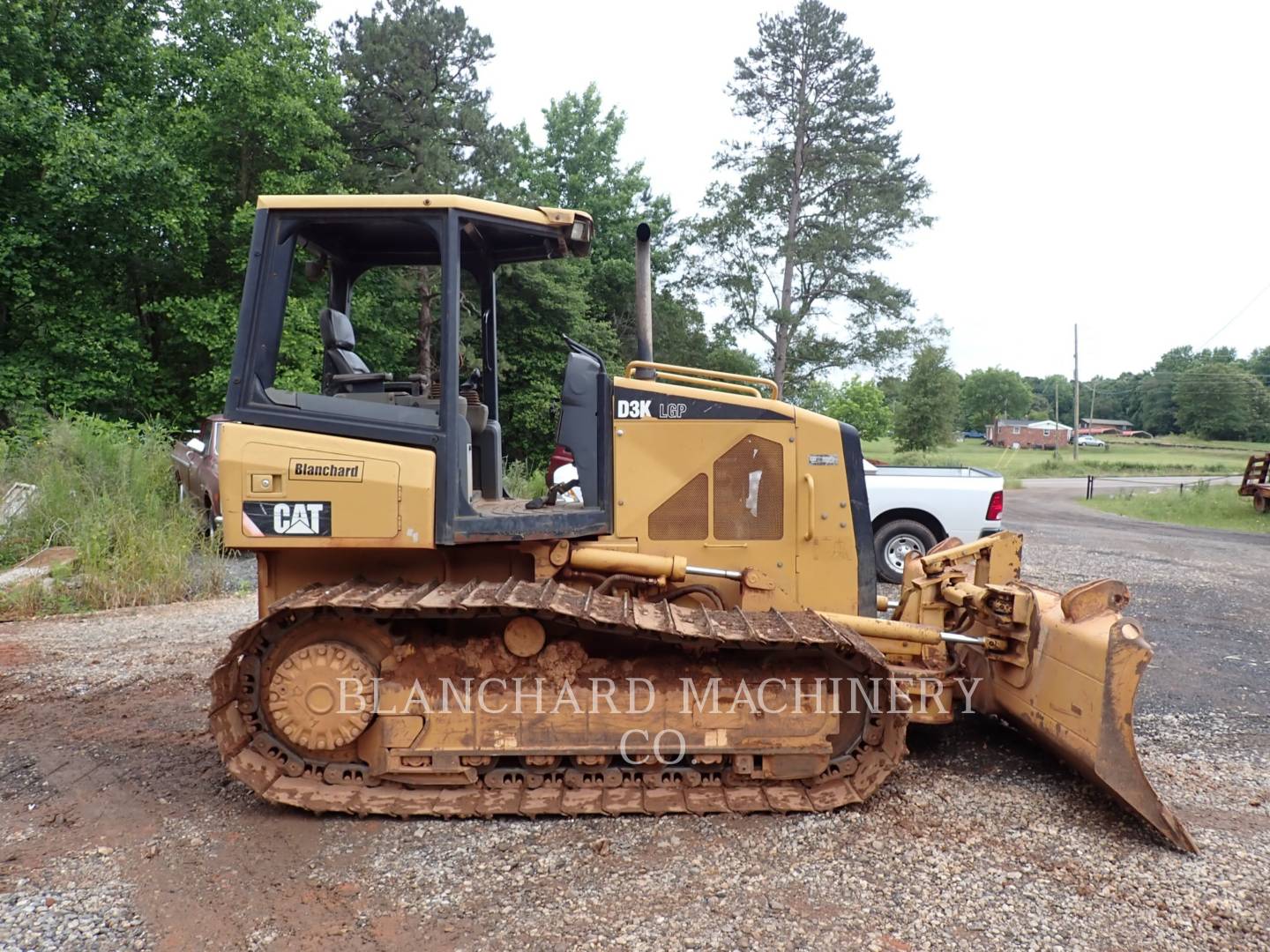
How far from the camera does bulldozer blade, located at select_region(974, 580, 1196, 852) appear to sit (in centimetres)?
354

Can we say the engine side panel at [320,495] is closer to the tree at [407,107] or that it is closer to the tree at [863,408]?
the tree at [407,107]

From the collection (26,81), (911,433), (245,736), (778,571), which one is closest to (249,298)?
(245,736)

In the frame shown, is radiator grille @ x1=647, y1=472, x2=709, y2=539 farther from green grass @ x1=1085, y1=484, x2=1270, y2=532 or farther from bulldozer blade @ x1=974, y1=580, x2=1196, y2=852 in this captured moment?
green grass @ x1=1085, y1=484, x2=1270, y2=532

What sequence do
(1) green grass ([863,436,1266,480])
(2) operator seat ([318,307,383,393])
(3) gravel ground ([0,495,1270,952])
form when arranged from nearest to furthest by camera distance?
(3) gravel ground ([0,495,1270,952]) < (2) operator seat ([318,307,383,393]) < (1) green grass ([863,436,1266,480])

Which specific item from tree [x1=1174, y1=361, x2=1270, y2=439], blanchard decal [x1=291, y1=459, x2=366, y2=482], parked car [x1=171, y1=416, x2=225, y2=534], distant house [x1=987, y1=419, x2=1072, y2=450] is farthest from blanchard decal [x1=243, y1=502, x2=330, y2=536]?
tree [x1=1174, y1=361, x2=1270, y2=439]

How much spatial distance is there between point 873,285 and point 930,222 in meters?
2.48

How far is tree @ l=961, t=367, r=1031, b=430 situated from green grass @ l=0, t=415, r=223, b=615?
91.9 meters

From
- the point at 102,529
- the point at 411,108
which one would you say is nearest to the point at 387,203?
the point at 102,529

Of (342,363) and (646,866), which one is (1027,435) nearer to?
(342,363)

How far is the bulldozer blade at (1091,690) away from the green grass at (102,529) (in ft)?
26.4

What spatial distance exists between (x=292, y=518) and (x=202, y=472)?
29.0ft

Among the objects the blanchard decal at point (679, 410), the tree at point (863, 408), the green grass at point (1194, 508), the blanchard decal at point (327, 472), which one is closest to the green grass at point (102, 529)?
the blanchard decal at point (327, 472)

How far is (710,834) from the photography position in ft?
11.7

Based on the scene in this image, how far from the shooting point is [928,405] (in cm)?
3697
